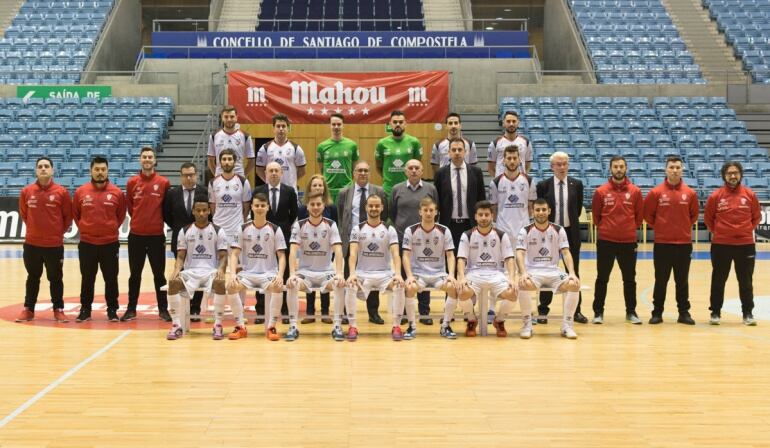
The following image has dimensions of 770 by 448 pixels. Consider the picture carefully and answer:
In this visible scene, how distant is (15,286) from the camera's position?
40.1 feet

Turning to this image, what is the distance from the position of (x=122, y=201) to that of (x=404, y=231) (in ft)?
9.94


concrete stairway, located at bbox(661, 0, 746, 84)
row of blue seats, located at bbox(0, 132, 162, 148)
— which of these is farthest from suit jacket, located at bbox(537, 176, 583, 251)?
concrete stairway, located at bbox(661, 0, 746, 84)

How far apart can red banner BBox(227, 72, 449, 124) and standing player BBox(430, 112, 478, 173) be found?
1170cm

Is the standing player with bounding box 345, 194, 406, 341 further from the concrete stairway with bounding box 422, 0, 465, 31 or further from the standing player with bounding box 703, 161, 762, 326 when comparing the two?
Answer: the concrete stairway with bounding box 422, 0, 465, 31

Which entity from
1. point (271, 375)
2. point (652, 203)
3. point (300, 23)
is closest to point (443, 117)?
point (300, 23)

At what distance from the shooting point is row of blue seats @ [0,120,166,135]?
2134cm

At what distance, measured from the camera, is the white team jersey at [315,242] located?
830 cm

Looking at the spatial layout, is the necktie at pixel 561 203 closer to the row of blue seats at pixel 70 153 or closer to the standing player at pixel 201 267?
the standing player at pixel 201 267

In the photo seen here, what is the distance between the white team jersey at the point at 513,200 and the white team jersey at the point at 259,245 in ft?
7.80

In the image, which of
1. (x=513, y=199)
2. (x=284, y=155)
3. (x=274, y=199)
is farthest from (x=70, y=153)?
(x=513, y=199)

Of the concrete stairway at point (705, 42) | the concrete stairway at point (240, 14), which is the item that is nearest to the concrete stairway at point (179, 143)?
the concrete stairway at point (240, 14)

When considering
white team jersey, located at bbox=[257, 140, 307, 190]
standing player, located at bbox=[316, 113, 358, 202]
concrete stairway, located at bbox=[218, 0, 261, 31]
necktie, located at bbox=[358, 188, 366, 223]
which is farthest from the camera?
concrete stairway, located at bbox=[218, 0, 261, 31]

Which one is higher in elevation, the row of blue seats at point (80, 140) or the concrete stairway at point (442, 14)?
the concrete stairway at point (442, 14)

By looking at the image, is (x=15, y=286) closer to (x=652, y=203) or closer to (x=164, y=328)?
(x=164, y=328)
